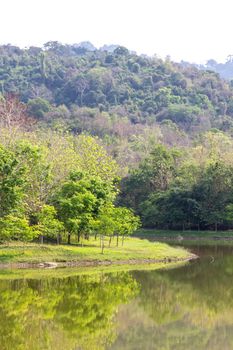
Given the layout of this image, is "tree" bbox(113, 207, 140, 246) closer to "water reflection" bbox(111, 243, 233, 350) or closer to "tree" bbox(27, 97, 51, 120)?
"water reflection" bbox(111, 243, 233, 350)

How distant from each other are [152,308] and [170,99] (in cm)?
12726

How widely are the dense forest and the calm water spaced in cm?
944

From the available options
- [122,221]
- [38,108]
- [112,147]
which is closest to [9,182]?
[122,221]

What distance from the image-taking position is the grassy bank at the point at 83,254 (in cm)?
4434

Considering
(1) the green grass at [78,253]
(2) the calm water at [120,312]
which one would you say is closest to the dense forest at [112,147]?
(1) the green grass at [78,253]

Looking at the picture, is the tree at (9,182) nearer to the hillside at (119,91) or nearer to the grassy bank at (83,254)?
the grassy bank at (83,254)

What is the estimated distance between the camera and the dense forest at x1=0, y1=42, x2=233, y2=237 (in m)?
50.3

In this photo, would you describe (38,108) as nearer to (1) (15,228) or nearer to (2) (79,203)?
(2) (79,203)

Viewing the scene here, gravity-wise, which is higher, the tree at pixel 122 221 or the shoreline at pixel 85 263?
the tree at pixel 122 221

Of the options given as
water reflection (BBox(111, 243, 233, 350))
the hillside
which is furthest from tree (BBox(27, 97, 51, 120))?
water reflection (BBox(111, 243, 233, 350))

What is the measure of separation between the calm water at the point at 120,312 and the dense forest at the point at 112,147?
9437mm

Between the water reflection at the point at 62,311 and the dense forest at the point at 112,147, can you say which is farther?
the dense forest at the point at 112,147

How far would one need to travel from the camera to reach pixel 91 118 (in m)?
136

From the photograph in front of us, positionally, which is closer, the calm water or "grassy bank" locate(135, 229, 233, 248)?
the calm water
